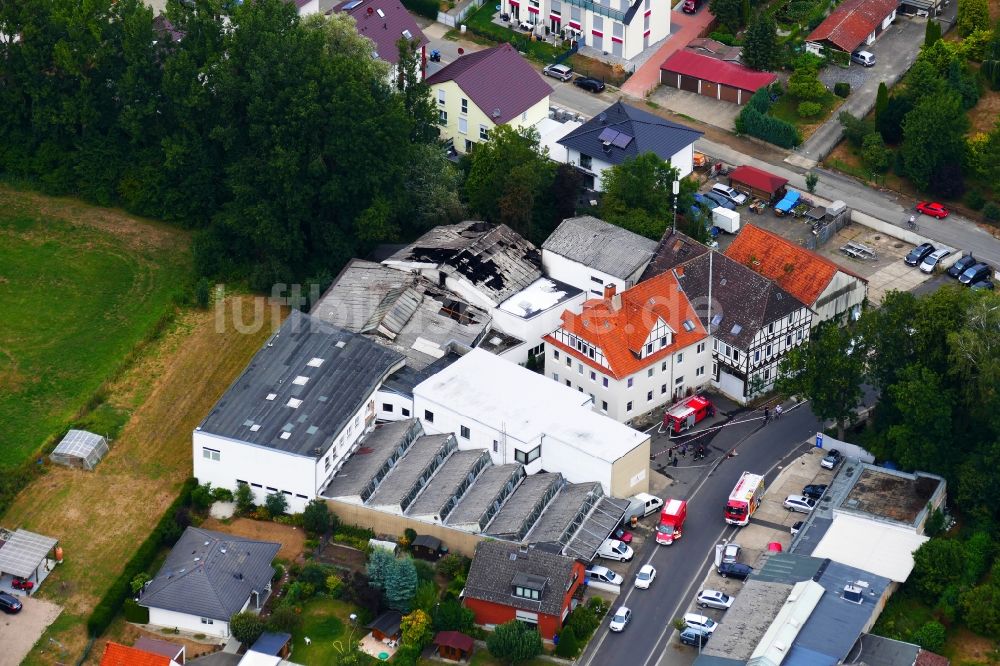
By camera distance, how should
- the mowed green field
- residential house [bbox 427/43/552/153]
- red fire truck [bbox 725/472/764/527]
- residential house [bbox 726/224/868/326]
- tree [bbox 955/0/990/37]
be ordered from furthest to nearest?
tree [bbox 955/0/990/37], residential house [bbox 427/43/552/153], residential house [bbox 726/224/868/326], the mowed green field, red fire truck [bbox 725/472/764/527]

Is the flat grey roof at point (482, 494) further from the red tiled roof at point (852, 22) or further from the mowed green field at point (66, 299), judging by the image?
the red tiled roof at point (852, 22)

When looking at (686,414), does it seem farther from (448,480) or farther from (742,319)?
(448,480)

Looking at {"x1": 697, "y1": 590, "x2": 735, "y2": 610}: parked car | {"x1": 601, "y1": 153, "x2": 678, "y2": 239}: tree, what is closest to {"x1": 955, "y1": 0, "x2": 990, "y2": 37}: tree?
{"x1": 601, "y1": 153, "x2": 678, "y2": 239}: tree

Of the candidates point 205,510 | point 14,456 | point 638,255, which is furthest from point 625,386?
point 14,456

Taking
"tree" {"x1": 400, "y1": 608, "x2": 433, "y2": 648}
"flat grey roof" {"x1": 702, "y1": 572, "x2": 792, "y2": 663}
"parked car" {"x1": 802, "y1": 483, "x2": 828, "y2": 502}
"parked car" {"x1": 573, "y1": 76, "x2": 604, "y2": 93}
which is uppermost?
"parked car" {"x1": 573, "y1": 76, "x2": 604, "y2": 93}

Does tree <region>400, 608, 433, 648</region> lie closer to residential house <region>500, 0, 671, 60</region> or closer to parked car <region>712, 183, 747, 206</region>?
parked car <region>712, 183, 747, 206</region>

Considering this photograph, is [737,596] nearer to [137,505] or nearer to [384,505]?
[384,505]
